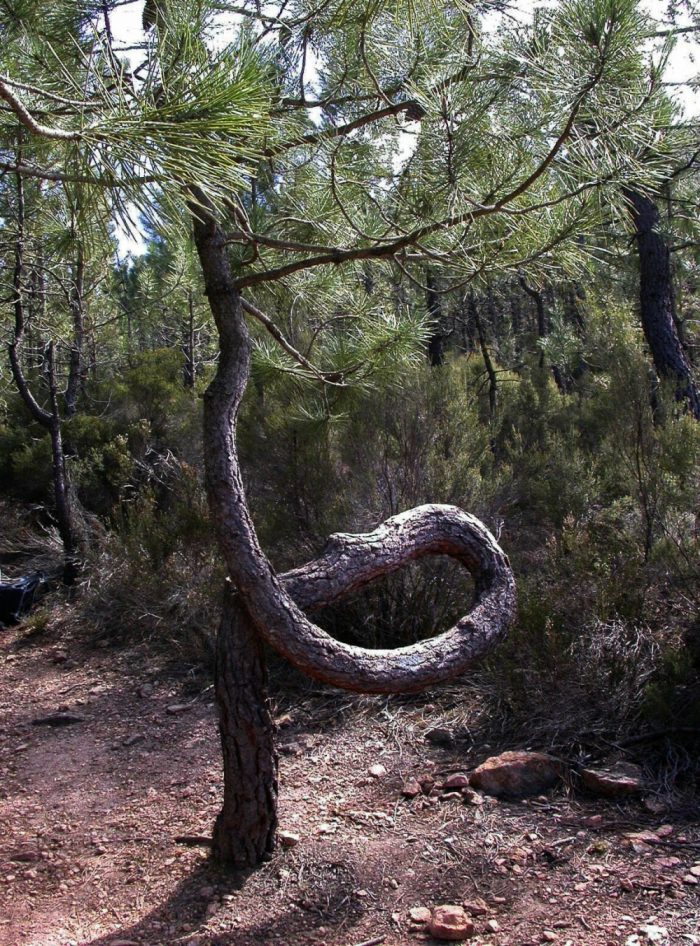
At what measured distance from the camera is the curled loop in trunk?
2617 millimetres

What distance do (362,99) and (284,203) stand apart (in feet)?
1.90

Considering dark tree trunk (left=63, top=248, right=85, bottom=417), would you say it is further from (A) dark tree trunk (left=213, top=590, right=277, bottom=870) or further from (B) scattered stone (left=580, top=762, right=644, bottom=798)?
(B) scattered stone (left=580, top=762, right=644, bottom=798)

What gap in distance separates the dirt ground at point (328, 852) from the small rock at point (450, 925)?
4 cm

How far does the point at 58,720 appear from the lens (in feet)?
15.8

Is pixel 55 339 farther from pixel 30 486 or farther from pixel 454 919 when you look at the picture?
pixel 454 919

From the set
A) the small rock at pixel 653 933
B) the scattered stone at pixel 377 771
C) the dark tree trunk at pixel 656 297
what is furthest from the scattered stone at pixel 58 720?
the dark tree trunk at pixel 656 297

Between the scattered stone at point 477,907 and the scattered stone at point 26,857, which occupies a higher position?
the scattered stone at point 26,857

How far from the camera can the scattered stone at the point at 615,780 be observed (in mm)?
3174

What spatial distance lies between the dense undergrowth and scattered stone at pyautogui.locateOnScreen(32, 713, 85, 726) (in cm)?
79

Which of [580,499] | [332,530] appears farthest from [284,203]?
[580,499]

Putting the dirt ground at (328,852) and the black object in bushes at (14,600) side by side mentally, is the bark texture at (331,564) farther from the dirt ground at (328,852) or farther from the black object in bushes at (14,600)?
the black object in bushes at (14,600)

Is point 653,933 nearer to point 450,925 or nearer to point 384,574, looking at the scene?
point 450,925

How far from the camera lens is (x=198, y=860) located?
9.92ft

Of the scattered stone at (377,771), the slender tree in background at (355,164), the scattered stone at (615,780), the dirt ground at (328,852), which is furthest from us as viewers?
the scattered stone at (377,771)
